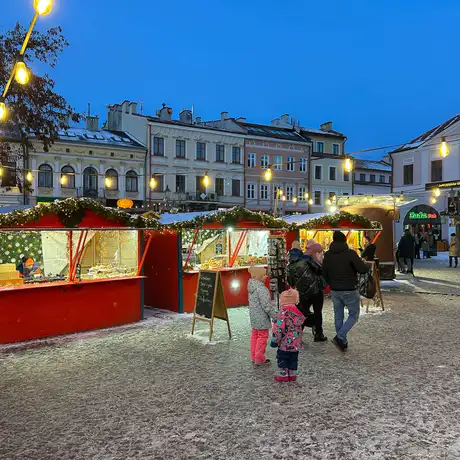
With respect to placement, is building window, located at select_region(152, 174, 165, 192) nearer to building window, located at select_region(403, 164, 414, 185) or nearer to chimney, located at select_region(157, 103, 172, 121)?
chimney, located at select_region(157, 103, 172, 121)

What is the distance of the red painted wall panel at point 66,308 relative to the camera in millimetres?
8844

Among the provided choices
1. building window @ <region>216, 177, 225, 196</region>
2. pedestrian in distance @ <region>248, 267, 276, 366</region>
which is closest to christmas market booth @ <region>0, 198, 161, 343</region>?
pedestrian in distance @ <region>248, 267, 276, 366</region>

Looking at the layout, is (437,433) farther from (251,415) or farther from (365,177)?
(365,177)

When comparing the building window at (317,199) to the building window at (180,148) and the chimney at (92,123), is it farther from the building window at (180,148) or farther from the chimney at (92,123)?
the chimney at (92,123)

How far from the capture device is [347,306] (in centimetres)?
802

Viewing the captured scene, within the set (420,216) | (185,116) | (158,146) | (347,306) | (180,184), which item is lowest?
(347,306)

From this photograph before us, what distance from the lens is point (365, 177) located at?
55219mm

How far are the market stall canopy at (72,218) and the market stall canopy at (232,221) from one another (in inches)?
38.1

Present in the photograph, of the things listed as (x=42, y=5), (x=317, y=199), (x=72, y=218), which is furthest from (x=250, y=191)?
(x=42, y=5)

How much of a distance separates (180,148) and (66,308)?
32939mm

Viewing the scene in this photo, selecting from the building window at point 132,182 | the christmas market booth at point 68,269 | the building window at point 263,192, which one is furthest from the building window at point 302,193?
the christmas market booth at point 68,269

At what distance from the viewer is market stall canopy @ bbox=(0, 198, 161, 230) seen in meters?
8.85

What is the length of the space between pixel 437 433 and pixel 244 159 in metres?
40.6

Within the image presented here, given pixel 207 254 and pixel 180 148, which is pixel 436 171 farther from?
pixel 207 254
